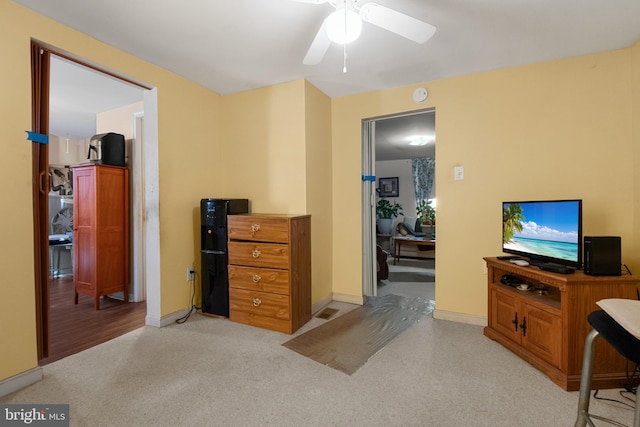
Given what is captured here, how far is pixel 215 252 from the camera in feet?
9.25

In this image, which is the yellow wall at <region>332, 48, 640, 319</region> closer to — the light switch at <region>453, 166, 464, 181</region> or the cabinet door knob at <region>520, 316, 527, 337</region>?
the light switch at <region>453, 166, 464, 181</region>

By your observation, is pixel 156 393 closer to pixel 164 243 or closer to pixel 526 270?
pixel 164 243

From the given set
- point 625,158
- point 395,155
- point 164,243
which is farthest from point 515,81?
point 395,155

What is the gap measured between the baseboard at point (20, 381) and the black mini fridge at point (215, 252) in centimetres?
128

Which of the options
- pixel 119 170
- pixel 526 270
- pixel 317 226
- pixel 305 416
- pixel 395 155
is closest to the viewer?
pixel 305 416

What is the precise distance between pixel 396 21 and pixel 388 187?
20.0 feet

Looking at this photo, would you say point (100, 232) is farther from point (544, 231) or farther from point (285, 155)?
point (544, 231)

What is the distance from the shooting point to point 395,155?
675cm

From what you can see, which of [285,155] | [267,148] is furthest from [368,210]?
[267,148]

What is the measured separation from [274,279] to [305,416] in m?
1.19

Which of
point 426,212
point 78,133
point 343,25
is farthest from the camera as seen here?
point 426,212

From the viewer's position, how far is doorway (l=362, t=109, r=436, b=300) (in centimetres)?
344

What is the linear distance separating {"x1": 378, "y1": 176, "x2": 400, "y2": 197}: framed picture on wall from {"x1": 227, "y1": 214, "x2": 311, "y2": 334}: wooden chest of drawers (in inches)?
198

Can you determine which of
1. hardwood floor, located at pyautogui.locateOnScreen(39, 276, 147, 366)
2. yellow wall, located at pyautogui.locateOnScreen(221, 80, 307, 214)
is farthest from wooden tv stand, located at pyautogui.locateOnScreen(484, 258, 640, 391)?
hardwood floor, located at pyautogui.locateOnScreen(39, 276, 147, 366)
